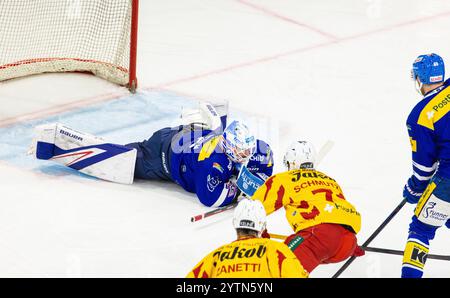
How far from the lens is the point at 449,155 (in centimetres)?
454

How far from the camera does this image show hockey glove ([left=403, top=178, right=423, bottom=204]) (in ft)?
15.7

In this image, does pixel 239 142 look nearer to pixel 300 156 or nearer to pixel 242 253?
pixel 300 156

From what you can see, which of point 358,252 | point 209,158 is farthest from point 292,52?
point 358,252

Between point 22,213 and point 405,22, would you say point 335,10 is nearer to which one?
point 405,22

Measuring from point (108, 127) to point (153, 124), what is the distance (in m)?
0.30

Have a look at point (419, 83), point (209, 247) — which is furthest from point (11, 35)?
point (419, 83)

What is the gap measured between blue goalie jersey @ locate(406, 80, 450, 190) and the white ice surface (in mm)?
668

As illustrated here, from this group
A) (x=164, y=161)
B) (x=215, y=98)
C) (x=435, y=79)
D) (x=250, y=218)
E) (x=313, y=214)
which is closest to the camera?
(x=250, y=218)

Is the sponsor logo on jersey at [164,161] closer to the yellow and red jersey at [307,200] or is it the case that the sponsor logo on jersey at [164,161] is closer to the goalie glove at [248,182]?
the goalie glove at [248,182]

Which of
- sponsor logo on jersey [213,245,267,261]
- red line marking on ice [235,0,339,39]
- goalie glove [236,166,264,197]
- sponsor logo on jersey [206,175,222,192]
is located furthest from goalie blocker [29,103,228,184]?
red line marking on ice [235,0,339,39]

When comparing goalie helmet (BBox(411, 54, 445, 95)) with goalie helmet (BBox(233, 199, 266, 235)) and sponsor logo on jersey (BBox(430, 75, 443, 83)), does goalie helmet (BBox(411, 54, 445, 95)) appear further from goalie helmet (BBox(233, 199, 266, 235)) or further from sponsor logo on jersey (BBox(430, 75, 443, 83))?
goalie helmet (BBox(233, 199, 266, 235))

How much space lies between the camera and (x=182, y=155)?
555 centimetres

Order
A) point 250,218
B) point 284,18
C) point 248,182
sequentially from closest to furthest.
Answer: point 250,218
point 248,182
point 284,18

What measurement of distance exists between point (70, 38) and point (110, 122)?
58.5 inches
